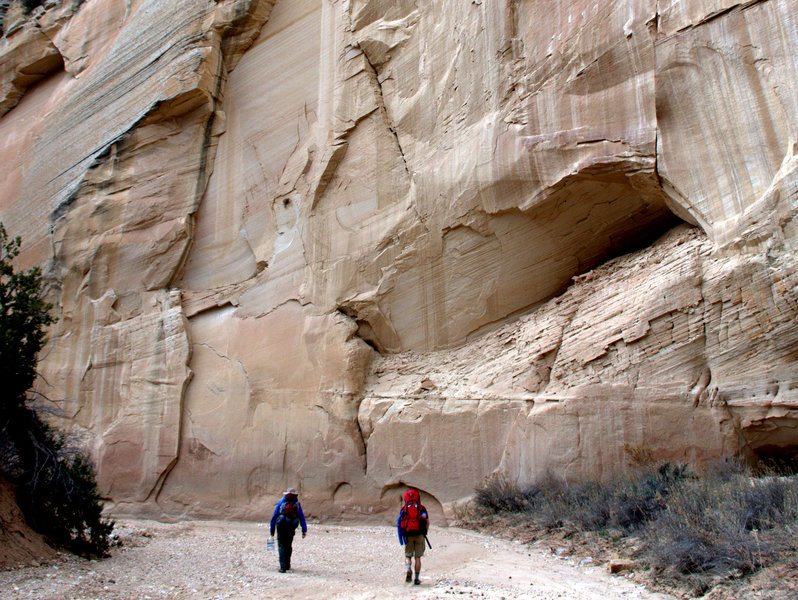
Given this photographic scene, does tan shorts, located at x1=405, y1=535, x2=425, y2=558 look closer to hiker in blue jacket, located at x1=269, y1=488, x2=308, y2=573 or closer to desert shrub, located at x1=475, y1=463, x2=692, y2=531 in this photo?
hiker in blue jacket, located at x1=269, y1=488, x2=308, y2=573

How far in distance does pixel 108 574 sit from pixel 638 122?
780cm

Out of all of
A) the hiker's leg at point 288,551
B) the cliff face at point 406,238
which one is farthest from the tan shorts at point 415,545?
the cliff face at point 406,238

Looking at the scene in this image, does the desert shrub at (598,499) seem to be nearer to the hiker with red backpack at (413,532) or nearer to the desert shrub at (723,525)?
the desert shrub at (723,525)

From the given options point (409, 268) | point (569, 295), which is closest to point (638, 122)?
point (569, 295)

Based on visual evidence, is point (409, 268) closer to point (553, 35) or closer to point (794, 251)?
point (553, 35)

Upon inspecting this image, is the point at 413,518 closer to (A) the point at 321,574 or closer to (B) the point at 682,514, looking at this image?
(A) the point at 321,574

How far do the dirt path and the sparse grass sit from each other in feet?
1.36

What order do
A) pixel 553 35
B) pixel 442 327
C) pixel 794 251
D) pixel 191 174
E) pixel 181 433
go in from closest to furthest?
1. pixel 794 251
2. pixel 553 35
3. pixel 442 327
4. pixel 181 433
5. pixel 191 174

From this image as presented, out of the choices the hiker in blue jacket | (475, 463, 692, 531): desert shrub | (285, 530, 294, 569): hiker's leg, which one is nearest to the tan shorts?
the hiker in blue jacket

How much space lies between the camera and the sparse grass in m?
5.13

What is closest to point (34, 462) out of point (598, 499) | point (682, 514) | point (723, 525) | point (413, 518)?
point (413, 518)

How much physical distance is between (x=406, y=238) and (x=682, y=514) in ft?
21.5

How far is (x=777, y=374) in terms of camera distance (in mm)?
7277

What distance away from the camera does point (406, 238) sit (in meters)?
11.4
